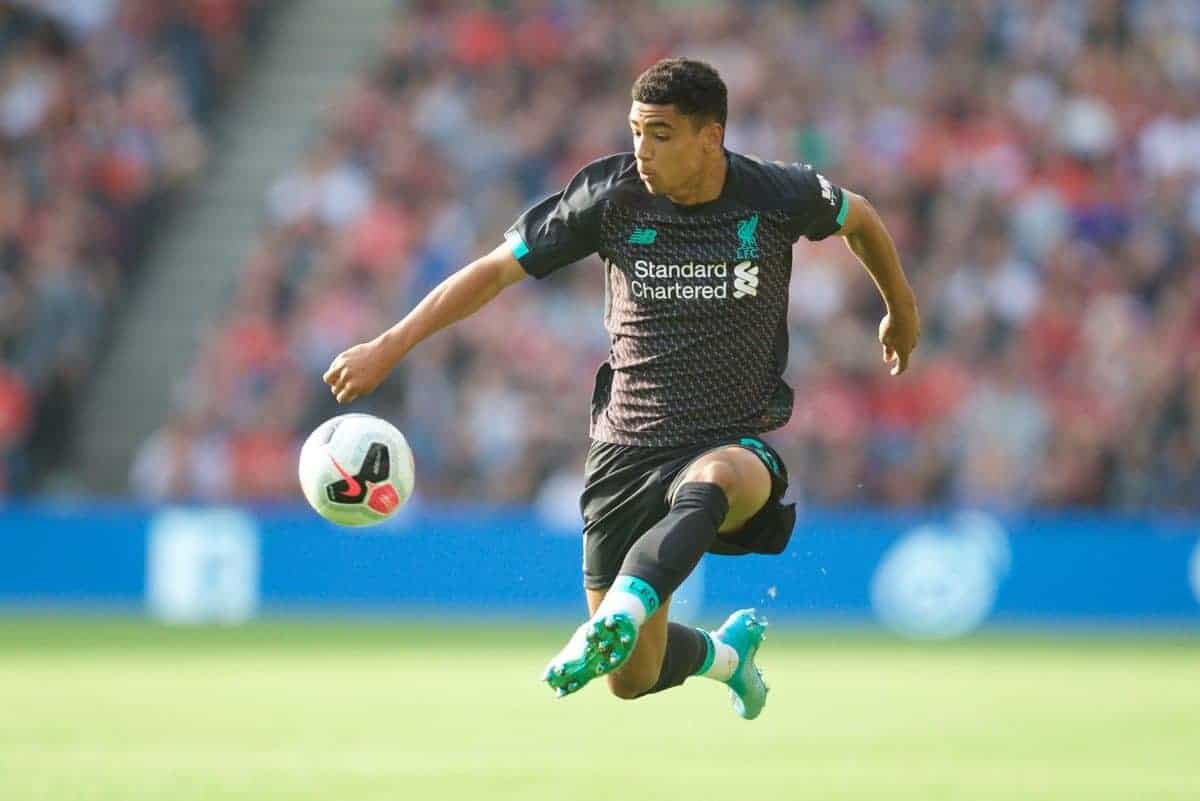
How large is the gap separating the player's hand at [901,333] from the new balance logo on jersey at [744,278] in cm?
72

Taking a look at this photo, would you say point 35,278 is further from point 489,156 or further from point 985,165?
point 985,165

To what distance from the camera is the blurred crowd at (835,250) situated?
17.0m

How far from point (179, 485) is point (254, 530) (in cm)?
106

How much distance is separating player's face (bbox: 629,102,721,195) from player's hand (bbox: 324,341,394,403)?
1072 mm

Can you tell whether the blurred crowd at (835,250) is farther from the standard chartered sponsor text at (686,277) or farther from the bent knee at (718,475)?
Answer: the bent knee at (718,475)

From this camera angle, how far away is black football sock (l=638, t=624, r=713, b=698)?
309 inches

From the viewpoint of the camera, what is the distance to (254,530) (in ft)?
54.6

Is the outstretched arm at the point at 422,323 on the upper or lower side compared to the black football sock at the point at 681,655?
upper

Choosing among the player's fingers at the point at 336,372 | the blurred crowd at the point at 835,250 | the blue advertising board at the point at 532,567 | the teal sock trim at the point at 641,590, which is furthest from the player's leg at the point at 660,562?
the blurred crowd at the point at 835,250

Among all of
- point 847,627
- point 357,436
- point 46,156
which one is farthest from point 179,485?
point 357,436

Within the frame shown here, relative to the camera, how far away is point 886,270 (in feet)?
25.2

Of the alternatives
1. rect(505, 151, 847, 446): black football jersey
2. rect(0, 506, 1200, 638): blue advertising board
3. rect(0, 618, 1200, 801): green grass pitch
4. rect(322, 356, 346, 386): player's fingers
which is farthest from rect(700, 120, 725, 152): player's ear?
rect(0, 506, 1200, 638): blue advertising board

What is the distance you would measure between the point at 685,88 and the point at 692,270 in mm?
674

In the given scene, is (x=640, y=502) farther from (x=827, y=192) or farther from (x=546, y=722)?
(x=546, y=722)
